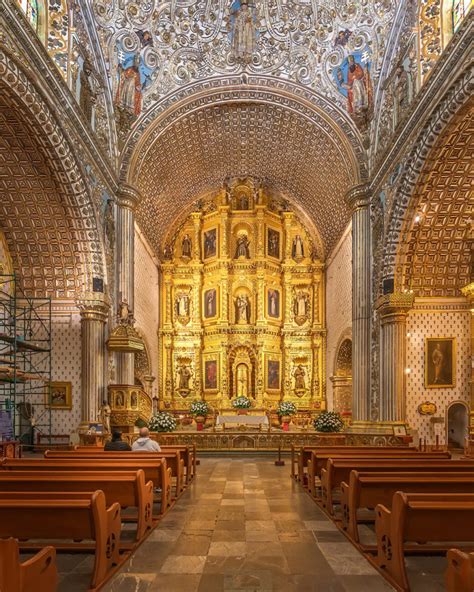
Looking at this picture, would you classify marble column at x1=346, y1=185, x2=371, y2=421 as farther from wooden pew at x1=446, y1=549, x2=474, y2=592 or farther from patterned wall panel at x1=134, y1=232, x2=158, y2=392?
wooden pew at x1=446, y1=549, x2=474, y2=592

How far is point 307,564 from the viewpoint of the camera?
6.19 metres

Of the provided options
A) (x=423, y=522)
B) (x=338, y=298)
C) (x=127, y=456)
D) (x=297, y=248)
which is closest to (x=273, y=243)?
(x=297, y=248)

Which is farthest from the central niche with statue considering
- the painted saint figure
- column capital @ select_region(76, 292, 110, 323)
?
column capital @ select_region(76, 292, 110, 323)

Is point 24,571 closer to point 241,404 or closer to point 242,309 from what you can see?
point 241,404

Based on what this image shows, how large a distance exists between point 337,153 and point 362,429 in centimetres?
1142

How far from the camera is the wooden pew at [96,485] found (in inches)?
255

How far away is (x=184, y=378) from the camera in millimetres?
32406

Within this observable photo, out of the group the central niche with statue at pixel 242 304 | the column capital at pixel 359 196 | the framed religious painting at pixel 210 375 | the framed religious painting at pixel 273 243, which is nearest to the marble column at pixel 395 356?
the column capital at pixel 359 196

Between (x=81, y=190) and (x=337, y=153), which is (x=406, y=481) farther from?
(x=337, y=153)

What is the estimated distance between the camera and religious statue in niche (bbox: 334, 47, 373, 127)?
22109mm

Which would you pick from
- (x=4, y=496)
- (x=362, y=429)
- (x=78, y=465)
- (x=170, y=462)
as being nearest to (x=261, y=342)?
(x=362, y=429)

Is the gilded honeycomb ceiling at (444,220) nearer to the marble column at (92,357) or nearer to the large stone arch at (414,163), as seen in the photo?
the large stone arch at (414,163)

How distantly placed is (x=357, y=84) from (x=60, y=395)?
54.0ft

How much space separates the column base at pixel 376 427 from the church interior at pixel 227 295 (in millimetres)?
83
